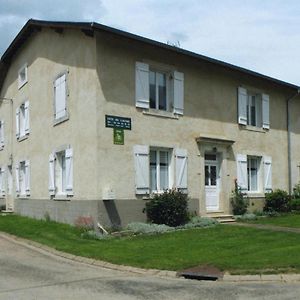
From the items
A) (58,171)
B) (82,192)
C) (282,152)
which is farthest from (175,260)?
(282,152)

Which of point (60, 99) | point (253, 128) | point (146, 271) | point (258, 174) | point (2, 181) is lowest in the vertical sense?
point (146, 271)

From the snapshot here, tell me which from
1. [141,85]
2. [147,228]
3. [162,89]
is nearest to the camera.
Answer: [147,228]

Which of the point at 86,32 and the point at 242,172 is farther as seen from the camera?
the point at 242,172

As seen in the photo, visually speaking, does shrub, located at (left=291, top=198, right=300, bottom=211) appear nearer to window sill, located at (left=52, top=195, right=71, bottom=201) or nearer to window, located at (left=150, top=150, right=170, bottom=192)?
window, located at (left=150, top=150, right=170, bottom=192)

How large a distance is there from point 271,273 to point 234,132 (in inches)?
432

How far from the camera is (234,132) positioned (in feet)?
64.3

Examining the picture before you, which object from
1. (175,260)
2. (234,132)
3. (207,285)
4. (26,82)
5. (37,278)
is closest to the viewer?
(207,285)

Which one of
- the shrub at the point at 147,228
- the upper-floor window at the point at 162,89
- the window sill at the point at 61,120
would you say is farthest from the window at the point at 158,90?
the shrub at the point at 147,228

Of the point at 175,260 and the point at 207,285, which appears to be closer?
the point at 207,285

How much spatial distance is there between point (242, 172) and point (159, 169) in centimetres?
423

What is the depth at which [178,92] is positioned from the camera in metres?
17.5

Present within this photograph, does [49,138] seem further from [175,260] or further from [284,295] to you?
[284,295]

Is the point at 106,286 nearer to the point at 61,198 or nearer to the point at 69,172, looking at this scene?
the point at 69,172

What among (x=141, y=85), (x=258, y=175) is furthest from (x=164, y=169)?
(x=258, y=175)
